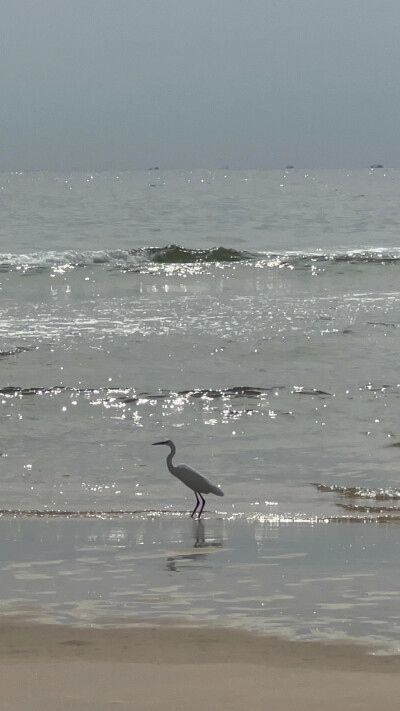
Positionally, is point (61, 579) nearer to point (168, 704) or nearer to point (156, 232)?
point (168, 704)

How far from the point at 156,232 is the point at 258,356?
40622 mm

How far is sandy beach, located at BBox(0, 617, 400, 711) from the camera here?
514cm

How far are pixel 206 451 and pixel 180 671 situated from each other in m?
7.70

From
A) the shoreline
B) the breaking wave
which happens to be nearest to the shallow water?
the shoreline

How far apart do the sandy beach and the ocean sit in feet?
0.99

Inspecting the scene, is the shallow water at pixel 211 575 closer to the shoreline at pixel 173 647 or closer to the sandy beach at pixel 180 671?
the shoreline at pixel 173 647

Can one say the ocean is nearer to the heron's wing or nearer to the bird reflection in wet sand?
the bird reflection in wet sand

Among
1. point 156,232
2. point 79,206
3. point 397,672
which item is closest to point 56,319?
point 397,672

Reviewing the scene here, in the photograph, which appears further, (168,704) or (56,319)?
(56,319)

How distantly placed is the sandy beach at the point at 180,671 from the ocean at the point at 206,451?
302mm

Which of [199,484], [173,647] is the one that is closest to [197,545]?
[199,484]

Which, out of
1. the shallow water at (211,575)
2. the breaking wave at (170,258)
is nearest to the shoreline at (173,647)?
the shallow water at (211,575)

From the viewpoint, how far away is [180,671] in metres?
5.61

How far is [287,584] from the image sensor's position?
7.37m
